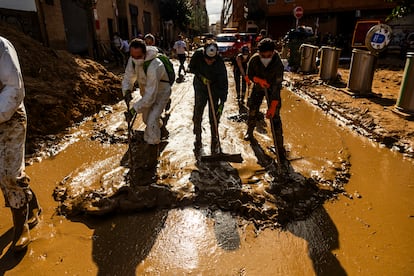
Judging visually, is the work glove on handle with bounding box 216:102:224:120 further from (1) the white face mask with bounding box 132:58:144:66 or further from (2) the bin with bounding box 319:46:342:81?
(2) the bin with bounding box 319:46:342:81

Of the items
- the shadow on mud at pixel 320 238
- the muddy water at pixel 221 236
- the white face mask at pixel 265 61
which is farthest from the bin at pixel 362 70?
the shadow on mud at pixel 320 238

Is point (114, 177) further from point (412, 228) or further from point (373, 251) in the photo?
point (412, 228)

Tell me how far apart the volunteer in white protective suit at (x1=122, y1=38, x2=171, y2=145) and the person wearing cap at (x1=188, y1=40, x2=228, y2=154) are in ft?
2.09

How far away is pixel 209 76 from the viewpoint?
4.10 meters

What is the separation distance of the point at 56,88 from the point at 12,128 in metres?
3.65

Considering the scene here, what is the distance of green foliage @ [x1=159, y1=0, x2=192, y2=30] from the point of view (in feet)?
88.4

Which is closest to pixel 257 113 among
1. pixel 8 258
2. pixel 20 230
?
pixel 20 230

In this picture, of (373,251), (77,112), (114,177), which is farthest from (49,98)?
(373,251)

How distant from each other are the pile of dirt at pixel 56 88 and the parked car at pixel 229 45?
9138 mm

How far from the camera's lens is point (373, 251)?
98.6 inches

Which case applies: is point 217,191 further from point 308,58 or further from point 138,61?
point 308,58

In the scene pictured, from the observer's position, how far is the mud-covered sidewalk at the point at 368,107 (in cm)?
468

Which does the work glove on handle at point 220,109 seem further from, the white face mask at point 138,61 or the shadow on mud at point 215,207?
the white face mask at point 138,61

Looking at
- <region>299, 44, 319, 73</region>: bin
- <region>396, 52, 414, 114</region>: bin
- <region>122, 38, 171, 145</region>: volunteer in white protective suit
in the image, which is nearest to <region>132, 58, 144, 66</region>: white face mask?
<region>122, 38, 171, 145</region>: volunteer in white protective suit
